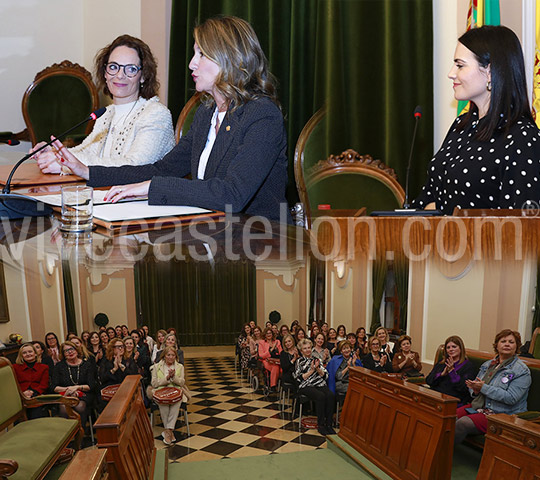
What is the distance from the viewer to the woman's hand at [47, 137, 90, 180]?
189cm

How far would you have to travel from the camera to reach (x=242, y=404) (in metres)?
1.81

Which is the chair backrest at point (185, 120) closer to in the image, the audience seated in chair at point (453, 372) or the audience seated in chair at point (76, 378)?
the audience seated in chair at point (76, 378)

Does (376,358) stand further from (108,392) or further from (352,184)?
(352,184)

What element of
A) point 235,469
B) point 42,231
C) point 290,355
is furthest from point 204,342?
point 235,469

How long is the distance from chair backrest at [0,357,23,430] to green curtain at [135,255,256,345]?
0.77 meters

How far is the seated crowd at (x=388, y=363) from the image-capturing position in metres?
1.53

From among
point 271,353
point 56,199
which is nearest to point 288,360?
point 271,353

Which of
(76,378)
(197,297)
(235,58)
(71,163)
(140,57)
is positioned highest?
(140,57)

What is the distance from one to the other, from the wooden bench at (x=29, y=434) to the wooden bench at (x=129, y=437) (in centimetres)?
22

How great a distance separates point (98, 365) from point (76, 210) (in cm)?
59

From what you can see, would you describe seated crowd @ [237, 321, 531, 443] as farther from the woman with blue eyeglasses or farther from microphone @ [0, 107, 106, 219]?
the woman with blue eyeglasses

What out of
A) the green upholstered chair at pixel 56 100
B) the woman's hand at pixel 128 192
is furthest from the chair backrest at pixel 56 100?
the woman's hand at pixel 128 192

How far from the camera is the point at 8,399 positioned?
7.29ft

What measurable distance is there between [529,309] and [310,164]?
1298 mm
